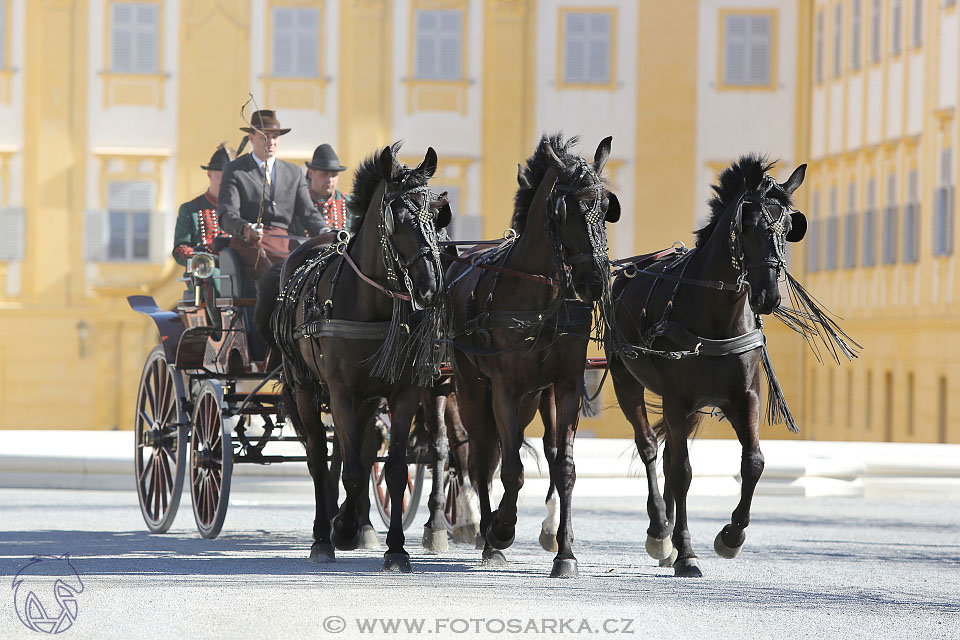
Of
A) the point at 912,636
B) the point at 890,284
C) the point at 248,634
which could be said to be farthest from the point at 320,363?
the point at 890,284

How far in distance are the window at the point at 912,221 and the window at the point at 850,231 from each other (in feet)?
9.66

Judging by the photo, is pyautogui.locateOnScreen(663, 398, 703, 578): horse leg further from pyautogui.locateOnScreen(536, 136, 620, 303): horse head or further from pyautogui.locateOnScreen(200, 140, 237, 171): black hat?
pyautogui.locateOnScreen(200, 140, 237, 171): black hat

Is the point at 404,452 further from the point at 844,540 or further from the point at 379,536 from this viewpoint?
the point at 844,540

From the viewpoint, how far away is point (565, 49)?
118ft

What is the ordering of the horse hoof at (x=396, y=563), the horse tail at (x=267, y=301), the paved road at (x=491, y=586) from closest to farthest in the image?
the paved road at (x=491, y=586) < the horse hoof at (x=396, y=563) < the horse tail at (x=267, y=301)

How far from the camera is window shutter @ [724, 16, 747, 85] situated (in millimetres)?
36125

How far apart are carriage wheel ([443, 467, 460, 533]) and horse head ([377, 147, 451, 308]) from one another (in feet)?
7.27

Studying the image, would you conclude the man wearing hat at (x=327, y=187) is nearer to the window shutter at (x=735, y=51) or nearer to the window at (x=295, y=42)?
the window at (x=295, y=42)

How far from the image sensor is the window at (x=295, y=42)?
35.8m

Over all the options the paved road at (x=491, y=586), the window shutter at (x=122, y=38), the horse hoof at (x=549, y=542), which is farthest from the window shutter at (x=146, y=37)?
the horse hoof at (x=549, y=542)

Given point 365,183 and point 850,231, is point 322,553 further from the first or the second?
point 850,231

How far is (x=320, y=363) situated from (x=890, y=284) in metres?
23.3

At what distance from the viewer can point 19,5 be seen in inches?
1406
